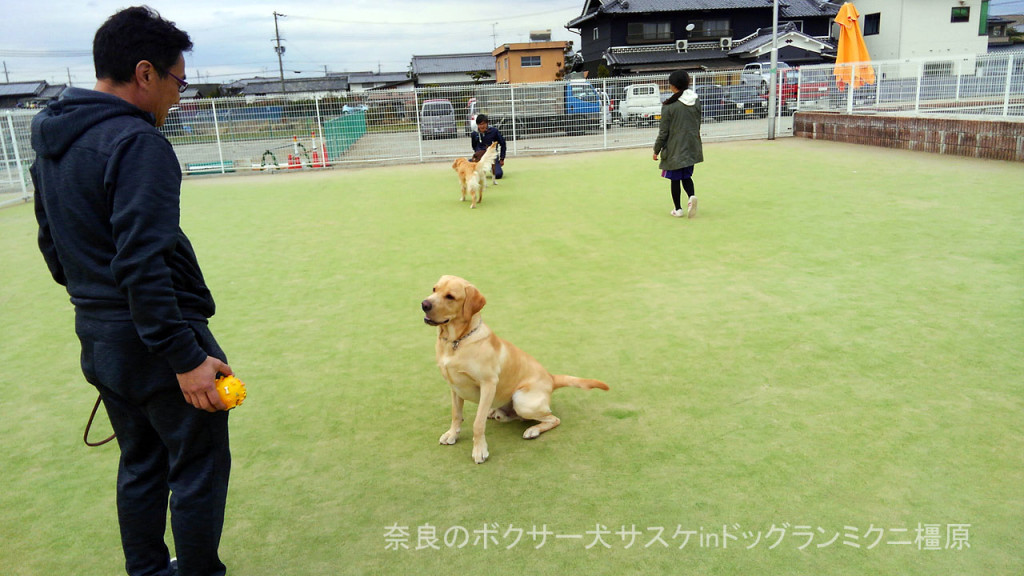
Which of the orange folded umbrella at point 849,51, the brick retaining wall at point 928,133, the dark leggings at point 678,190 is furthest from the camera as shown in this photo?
the orange folded umbrella at point 849,51

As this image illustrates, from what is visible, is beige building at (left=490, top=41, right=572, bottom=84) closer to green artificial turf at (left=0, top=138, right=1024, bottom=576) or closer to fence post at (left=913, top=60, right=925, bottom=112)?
Answer: fence post at (left=913, top=60, right=925, bottom=112)

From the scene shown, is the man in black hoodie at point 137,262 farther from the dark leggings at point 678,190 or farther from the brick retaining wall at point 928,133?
the brick retaining wall at point 928,133

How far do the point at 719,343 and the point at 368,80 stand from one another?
65797 mm

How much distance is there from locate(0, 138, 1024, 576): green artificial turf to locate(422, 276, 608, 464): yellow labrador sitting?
158 mm

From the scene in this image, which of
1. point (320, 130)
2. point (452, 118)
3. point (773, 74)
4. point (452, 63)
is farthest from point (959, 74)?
point (452, 63)

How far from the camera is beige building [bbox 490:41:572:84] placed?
1512 inches

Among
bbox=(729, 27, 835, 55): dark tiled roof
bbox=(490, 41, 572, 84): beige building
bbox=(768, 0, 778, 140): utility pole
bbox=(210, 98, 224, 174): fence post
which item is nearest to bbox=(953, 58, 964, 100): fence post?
bbox=(768, 0, 778, 140): utility pole

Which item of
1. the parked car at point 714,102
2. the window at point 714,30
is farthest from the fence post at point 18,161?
the window at point 714,30

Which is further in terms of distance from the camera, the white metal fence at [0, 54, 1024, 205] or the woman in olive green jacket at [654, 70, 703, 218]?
the white metal fence at [0, 54, 1024, 205]

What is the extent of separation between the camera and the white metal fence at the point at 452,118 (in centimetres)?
1661

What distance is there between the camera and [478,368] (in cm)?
312

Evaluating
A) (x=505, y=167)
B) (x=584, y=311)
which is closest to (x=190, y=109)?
(x=505, y=167)

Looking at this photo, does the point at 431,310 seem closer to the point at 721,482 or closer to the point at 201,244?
the point at 721,482

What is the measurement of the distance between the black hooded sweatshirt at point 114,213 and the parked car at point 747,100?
20326 mm
